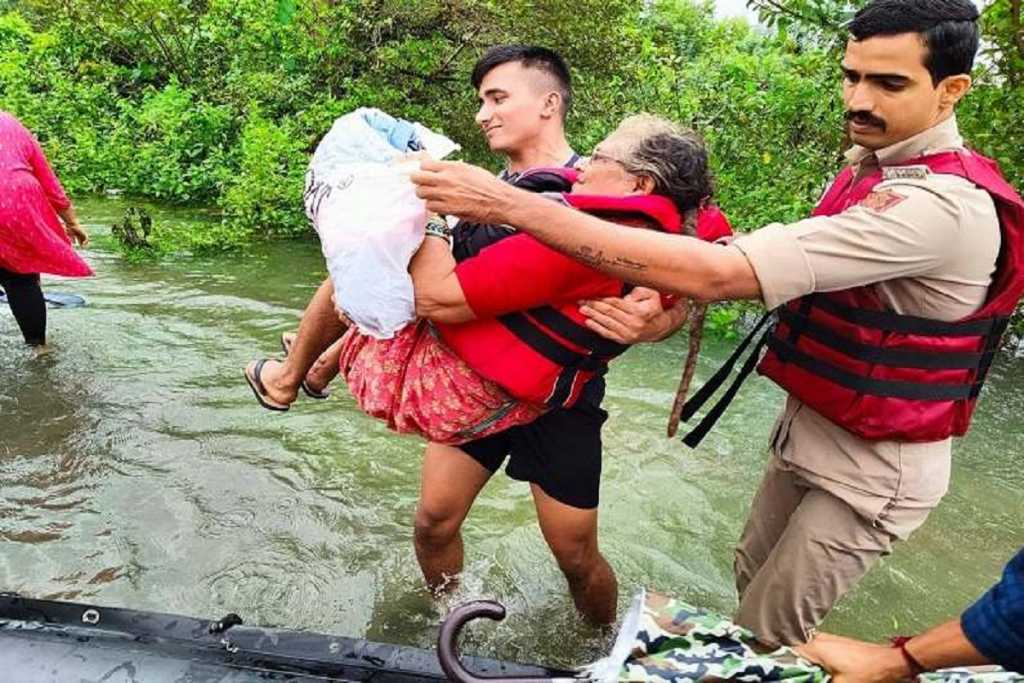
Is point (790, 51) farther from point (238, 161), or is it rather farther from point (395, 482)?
point (238, 161)

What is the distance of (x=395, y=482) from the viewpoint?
412 centimetres

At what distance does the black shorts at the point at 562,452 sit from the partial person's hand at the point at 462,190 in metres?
0.89

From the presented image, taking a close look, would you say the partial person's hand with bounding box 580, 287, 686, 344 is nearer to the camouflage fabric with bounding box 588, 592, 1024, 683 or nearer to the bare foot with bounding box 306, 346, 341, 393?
the camouflage fabric with bounding box 588, 592, 1024, 683

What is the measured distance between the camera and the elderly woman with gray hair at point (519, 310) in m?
2.05

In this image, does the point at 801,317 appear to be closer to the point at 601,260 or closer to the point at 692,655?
the point at 601,260

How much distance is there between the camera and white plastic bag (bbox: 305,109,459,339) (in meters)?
1.96

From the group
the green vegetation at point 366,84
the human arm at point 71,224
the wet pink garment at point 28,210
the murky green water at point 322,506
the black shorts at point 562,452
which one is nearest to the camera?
the black shorts at point 562,452

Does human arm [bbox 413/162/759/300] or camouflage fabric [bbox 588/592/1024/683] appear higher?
human arm [bbox 413/162/759/300]

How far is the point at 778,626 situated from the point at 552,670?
2.73 ft

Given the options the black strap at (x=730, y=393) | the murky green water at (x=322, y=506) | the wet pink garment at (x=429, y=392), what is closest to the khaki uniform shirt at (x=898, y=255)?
the black strap at (x=730, y=393)

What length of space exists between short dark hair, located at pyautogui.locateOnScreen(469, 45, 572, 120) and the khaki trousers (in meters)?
1.43

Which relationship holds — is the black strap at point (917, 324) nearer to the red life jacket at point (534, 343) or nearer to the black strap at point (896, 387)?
the black strap at point (896, 387)

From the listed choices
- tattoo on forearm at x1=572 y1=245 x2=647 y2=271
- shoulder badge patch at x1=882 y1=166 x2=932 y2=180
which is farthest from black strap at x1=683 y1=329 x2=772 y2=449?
tattoo on forearm at x1=572 y1=245 x2=647 y2=271

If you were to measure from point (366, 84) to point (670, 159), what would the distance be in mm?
6796
